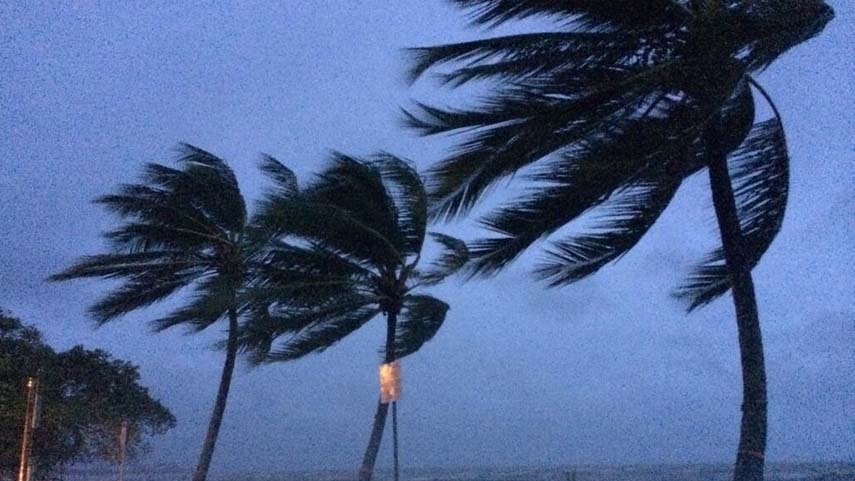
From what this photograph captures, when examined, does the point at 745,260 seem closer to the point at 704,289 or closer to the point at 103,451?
the point at 704,289

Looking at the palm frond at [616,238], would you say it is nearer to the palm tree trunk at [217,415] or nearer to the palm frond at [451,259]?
the palm frond at [451,259]

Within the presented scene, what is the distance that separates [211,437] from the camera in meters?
21.3

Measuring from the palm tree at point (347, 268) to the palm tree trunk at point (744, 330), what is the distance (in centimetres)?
756

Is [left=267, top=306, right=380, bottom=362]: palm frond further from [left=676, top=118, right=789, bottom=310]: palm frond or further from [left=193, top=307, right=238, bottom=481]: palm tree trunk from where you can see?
[left=676, top=118, right=789, bottom=310]: palm frond

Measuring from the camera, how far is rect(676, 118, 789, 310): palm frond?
391 inches

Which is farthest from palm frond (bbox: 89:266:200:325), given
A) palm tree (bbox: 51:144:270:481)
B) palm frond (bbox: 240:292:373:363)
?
palm frond (bbox: 240:292:373:363)

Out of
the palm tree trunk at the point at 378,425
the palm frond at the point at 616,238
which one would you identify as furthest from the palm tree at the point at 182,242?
the palm frond at the point at 616,238

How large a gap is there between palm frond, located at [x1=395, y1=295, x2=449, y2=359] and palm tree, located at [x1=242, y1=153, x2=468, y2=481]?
0.07ft

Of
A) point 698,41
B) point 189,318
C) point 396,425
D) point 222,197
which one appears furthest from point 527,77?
point 222,197

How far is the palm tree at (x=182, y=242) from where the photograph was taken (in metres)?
20.2

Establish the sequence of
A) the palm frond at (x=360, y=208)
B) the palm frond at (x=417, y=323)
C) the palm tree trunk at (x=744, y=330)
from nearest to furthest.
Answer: the palm tree trunk at (x=744, y=330) < the palm frond at (x=360, y=208) < the palm frond at (x=417, y=323)

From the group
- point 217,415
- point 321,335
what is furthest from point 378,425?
point 217,415

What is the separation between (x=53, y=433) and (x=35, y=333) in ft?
9.66

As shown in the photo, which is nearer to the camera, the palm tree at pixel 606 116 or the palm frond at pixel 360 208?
the palm tree at pixel 606 116
